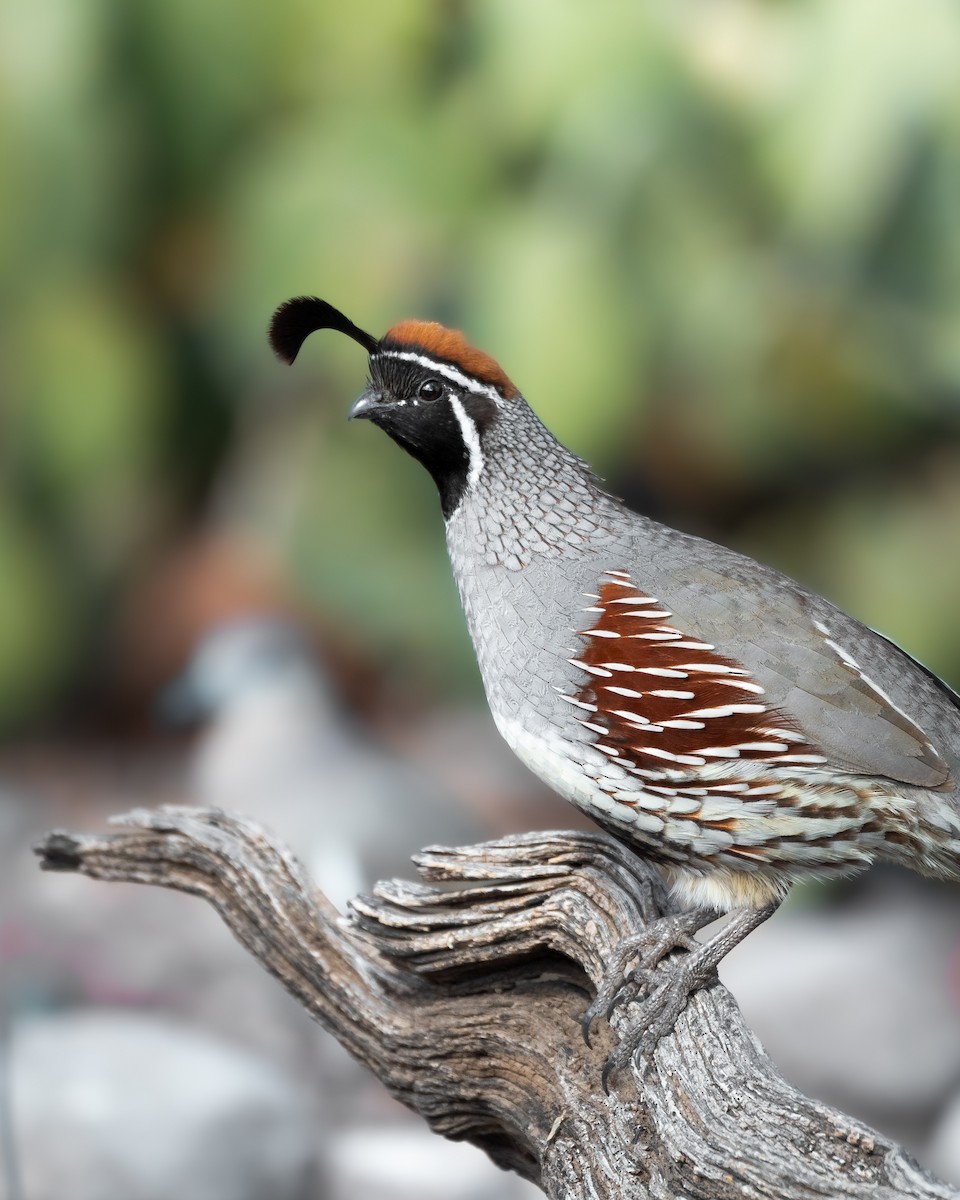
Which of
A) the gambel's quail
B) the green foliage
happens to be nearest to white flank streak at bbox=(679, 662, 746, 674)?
the gambel's quail

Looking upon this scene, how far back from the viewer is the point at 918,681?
1781 millimetres

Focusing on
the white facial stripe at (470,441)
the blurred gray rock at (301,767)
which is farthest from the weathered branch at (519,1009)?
the blurred gray rock at (301,767)

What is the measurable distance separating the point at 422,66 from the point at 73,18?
87 centimetres

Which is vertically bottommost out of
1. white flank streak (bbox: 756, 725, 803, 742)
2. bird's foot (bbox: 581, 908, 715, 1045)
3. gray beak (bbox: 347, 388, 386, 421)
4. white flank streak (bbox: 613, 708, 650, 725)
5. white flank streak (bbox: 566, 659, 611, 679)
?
bird's foot (bbox: 581, 908, 715, 1045)

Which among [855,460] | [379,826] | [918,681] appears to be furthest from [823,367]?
[918,681]

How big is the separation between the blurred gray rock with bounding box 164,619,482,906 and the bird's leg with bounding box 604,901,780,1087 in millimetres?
1428

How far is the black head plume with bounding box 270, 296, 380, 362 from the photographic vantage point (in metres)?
1.90

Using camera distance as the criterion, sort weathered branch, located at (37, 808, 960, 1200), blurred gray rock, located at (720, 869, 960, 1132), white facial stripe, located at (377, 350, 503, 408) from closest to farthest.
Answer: weathered branch, located at (37, 808, 960, 1200)
white facial stripe, located at (377, 350, 503, 408)
blurred gray rock, located at (720, 869, 960, 1132)

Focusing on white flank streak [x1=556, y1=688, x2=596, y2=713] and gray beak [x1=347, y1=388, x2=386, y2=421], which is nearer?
white flank streak [x1=556, y1=688, x2=596, y2=713]

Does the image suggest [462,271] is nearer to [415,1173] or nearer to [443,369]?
Answer: [443,369]

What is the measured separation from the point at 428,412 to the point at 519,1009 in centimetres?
75

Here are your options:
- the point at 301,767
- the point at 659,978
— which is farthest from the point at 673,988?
the point at 301,767

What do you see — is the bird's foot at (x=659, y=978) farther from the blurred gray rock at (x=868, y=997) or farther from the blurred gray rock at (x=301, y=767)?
the blurred gray rock at (x=301, y=767)

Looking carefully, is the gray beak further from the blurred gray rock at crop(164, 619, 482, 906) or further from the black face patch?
the blurred gray rock at crop(164, 619, 482, 906)
